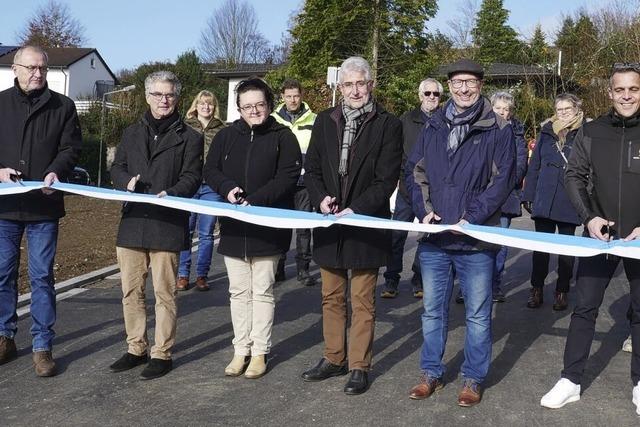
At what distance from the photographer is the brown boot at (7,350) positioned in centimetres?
574

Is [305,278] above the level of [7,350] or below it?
A: below

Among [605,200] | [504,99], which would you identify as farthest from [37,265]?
[504,99]

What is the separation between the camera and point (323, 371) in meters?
5.52

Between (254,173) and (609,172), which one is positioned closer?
(609,172)

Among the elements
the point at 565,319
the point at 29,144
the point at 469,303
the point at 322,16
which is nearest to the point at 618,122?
the point at 469,303

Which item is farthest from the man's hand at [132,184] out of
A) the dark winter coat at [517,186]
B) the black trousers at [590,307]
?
the dark winter coat at [517,186]

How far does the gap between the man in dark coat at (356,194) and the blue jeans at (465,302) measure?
400 mm

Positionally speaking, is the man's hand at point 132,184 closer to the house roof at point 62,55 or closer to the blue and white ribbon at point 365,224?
the blue and white ribbon at point 365,224

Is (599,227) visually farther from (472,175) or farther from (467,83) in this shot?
(467,83)

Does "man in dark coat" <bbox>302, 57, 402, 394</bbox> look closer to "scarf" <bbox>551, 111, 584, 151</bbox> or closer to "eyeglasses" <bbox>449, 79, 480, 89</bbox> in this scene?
"eyeglasses" <bbox>449, 79, 480, 89</bbox>

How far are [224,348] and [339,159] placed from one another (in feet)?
6.43

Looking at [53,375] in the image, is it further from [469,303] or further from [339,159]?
[469,303]

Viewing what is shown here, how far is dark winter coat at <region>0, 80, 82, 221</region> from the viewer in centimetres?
559

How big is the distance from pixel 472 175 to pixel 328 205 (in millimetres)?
1002
